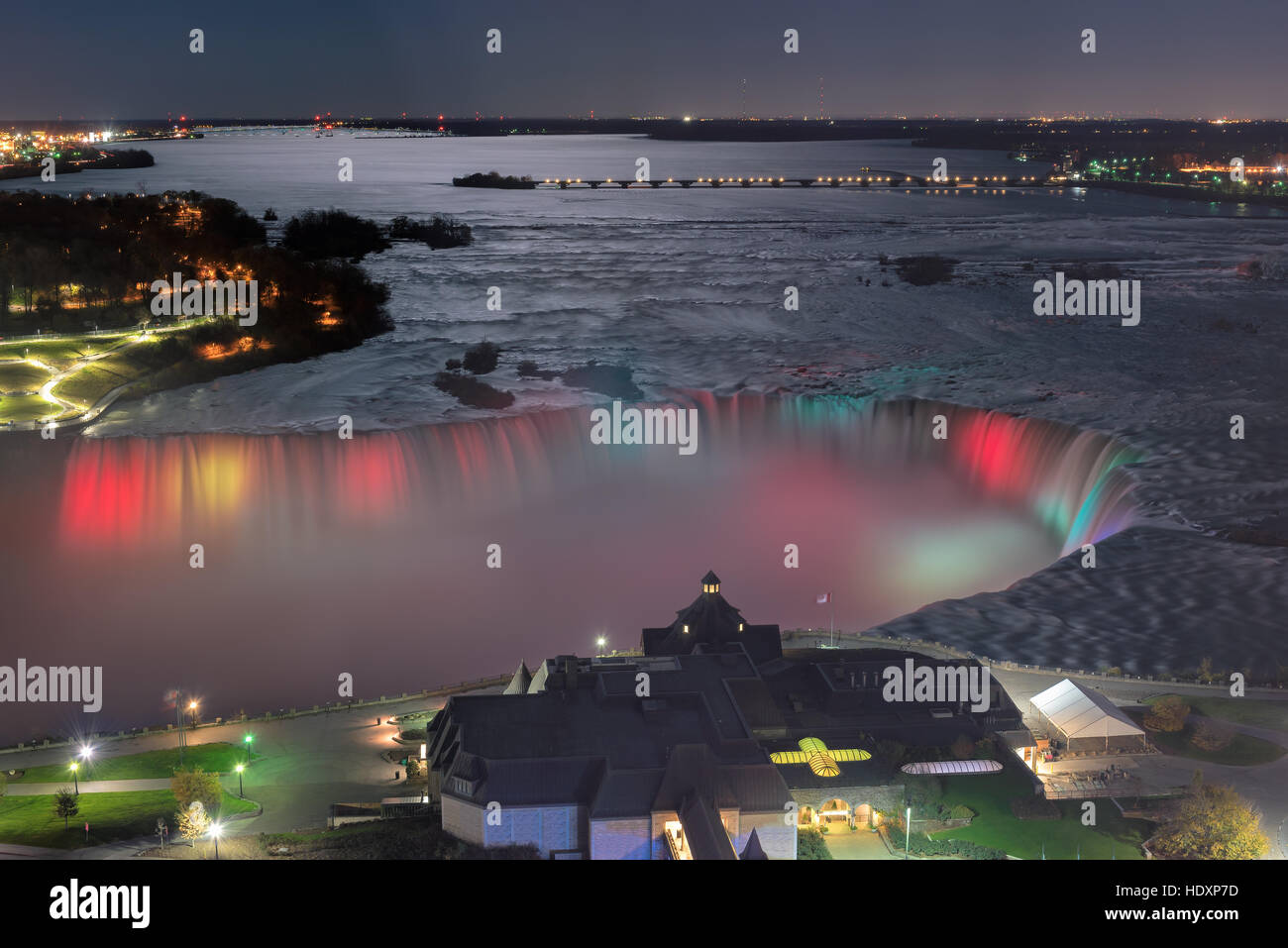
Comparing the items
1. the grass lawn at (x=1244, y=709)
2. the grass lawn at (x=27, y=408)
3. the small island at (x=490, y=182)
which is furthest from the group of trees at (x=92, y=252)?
the small island at (x=490, y=182)

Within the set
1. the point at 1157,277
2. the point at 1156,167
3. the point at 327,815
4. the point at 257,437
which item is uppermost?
the point at 1156,167

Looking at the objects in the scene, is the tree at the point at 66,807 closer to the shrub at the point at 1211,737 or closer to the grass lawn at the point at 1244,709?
the shrub at the point at 1211,737

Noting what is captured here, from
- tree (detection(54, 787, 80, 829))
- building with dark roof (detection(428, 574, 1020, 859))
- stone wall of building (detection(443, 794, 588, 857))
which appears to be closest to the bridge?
building with dark roof (detection(428, 574, 1020, 859))

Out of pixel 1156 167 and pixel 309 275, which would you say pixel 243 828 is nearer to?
pixel 309 275

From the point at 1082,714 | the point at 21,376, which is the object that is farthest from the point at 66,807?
the point at 21,376

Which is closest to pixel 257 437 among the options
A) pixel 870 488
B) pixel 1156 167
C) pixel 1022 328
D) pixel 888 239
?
pixel 870 488
